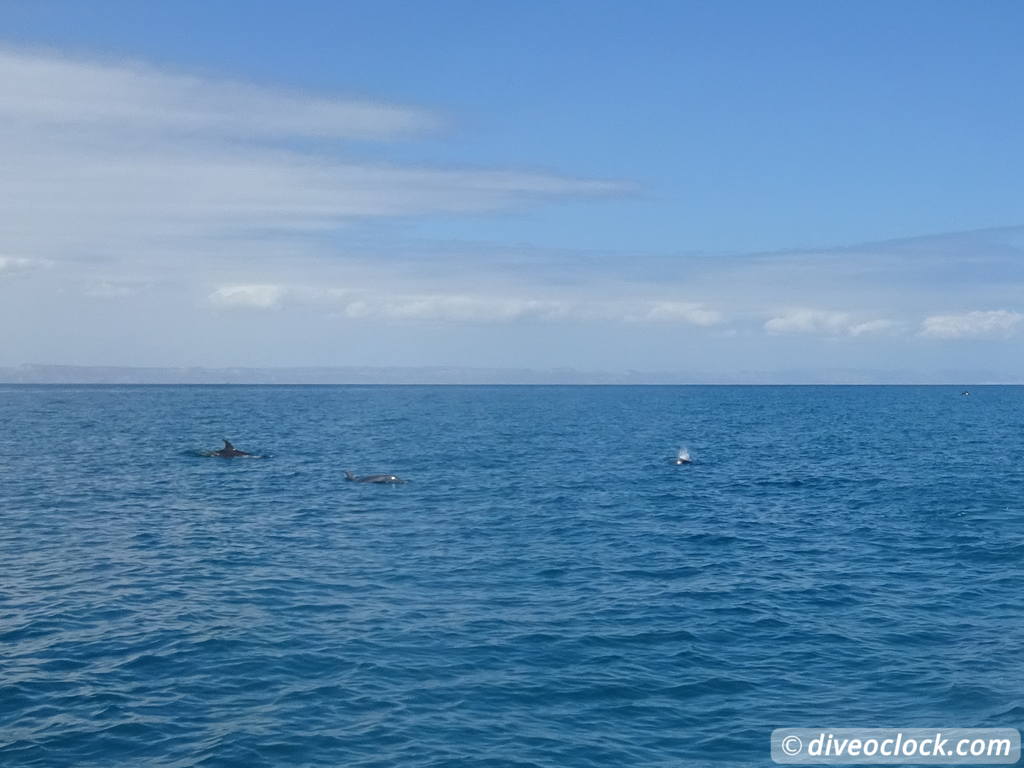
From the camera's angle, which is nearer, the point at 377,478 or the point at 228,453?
the point at 377,478

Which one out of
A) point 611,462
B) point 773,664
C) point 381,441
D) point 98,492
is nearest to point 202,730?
point 773,664

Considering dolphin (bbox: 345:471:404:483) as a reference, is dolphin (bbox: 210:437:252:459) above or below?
above

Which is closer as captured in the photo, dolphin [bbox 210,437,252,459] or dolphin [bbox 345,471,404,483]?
dolphin [bbox 345,471,404,483]

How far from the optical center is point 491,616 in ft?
97.9

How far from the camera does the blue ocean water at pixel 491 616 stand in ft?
69.8

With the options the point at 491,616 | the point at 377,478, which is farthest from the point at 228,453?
the point at 491,616

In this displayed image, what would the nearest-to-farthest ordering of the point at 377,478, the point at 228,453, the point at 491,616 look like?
the point at 491,616
the point at 377,478
the point at 228,453

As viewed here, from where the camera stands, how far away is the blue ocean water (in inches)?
837

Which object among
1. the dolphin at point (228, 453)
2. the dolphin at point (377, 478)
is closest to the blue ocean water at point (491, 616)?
the dolphin at point (377, 478)

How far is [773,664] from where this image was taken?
25.8m

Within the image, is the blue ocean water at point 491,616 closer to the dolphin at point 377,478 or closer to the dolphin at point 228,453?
the dolphin at point 377,478

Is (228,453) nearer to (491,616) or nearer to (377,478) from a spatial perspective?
(377,478)

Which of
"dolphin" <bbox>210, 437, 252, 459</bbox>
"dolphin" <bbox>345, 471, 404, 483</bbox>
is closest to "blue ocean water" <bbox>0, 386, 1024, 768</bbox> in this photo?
"dolphin" <bbox>345, 471, 404, 483</bbox>

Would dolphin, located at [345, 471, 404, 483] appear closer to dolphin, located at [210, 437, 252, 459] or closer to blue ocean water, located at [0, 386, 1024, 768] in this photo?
blue ocean water, located at [0, 386, 1024, 768]
